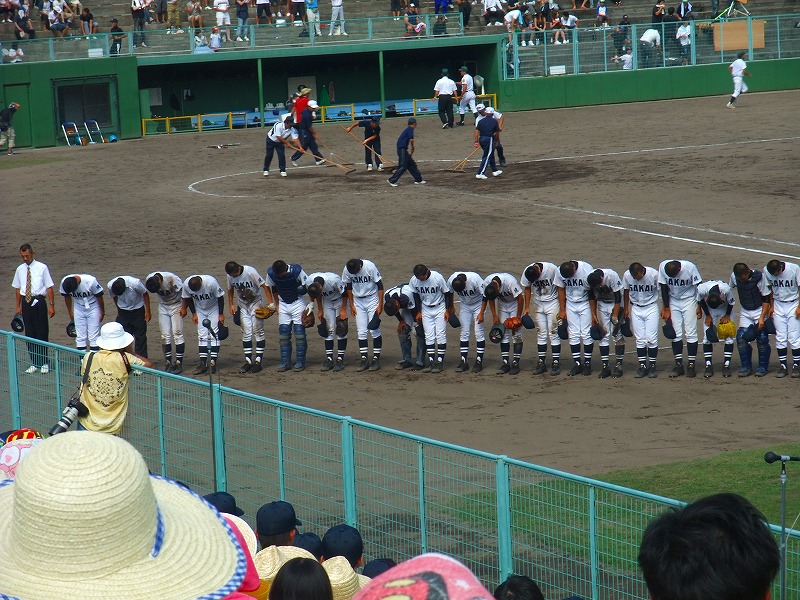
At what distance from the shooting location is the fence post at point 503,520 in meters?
6.93

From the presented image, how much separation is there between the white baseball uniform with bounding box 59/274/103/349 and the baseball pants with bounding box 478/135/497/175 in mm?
13124

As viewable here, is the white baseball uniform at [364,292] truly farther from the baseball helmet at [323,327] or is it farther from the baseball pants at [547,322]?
the baseball pants at [547,322]

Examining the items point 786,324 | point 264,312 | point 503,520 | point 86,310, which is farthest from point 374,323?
point 503,520

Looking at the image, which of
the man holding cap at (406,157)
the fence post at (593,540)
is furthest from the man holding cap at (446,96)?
the fence post at (593,540)

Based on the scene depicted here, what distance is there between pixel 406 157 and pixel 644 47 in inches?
654

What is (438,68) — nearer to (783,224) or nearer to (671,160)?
(671,160)

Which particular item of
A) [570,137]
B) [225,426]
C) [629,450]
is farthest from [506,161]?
[225,426]

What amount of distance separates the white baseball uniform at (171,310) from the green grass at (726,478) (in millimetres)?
6654

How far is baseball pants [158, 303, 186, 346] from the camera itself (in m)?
15.1

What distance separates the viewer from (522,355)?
15.5m

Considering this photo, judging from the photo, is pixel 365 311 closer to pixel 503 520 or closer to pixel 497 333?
pixel 497 333

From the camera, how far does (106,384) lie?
9.43m

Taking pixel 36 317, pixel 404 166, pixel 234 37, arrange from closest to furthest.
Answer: pixel 36 317
pixel 404 166
pixel 234 37

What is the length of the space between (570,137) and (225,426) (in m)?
24.4
